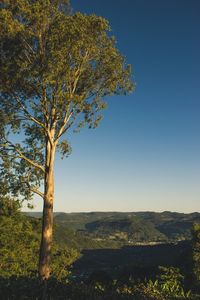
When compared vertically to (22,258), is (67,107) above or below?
above

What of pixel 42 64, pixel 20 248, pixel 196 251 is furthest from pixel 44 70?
pixel 196 251

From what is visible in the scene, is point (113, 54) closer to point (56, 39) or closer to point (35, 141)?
point (56, 39)

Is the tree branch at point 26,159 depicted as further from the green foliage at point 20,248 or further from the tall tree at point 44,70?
the green foliage at point 20,248

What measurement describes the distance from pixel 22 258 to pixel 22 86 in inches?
1482

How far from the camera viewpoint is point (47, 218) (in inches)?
783

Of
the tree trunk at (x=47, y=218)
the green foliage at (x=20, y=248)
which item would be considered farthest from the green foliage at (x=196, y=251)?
the tree trunk at (x=47, y=218)

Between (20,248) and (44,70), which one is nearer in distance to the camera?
(44,70)

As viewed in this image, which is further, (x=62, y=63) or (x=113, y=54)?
(x=113, y=54)

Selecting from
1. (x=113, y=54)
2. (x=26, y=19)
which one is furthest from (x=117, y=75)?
(x=26, y=19)

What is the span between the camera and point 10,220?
5359 centimetres

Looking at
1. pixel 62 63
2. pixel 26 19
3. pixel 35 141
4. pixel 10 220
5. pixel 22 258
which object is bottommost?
pixel 22 258

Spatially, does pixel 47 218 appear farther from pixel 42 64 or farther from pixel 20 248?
pixel 20 248

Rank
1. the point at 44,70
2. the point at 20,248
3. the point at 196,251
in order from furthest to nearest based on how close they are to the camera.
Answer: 1. the point at 196,251
2. the point at 20,248
3. the point at 44,70

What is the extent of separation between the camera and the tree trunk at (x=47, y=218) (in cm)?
1917
